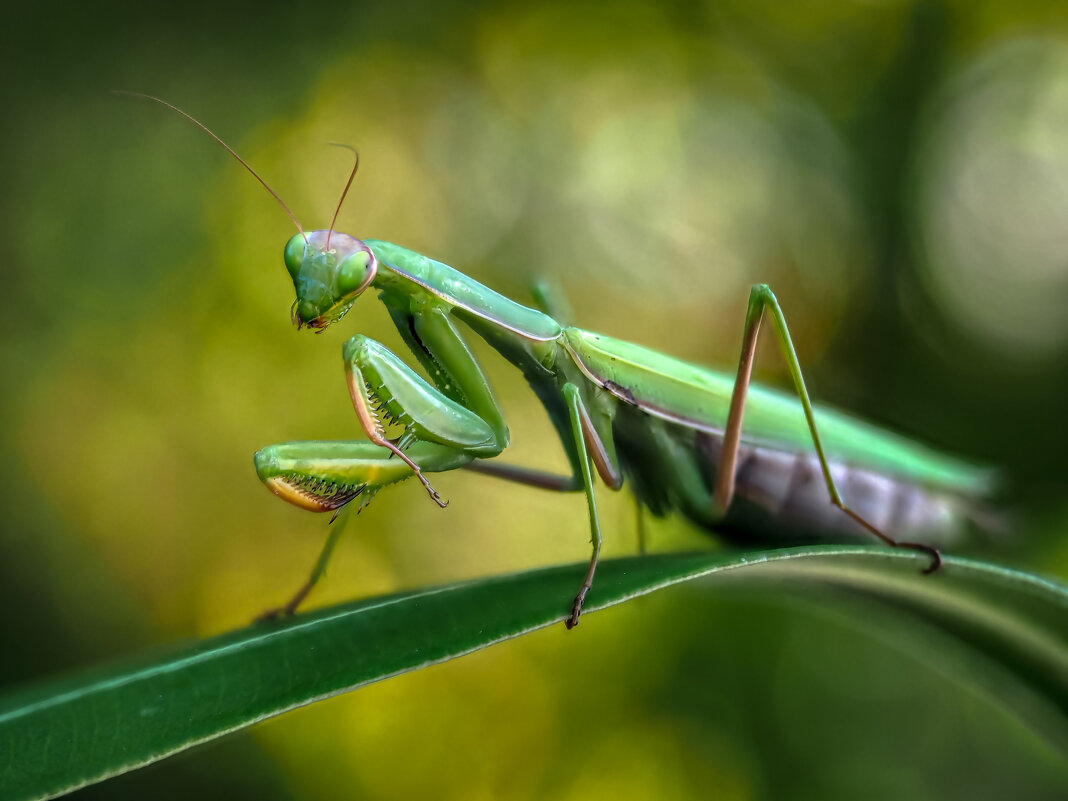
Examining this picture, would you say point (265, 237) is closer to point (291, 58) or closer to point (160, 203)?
point (160, 203)

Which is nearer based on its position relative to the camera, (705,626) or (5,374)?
(705,626)

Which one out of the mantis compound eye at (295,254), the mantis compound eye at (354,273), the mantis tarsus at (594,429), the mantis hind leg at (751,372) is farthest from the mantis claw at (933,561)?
the mantis compound eye at (295,254)

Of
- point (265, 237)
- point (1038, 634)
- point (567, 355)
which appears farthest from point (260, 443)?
point (1038, 634)

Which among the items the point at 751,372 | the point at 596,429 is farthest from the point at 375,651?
the point at 751,372

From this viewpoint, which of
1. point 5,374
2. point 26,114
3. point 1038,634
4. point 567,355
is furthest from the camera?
point 26,114

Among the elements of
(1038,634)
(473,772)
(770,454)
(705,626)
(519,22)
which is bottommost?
(473,772)

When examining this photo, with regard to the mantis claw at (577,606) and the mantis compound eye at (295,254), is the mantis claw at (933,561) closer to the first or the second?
the mantis claw at (577,606)

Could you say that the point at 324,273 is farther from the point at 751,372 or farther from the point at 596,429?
the point at 751,372
